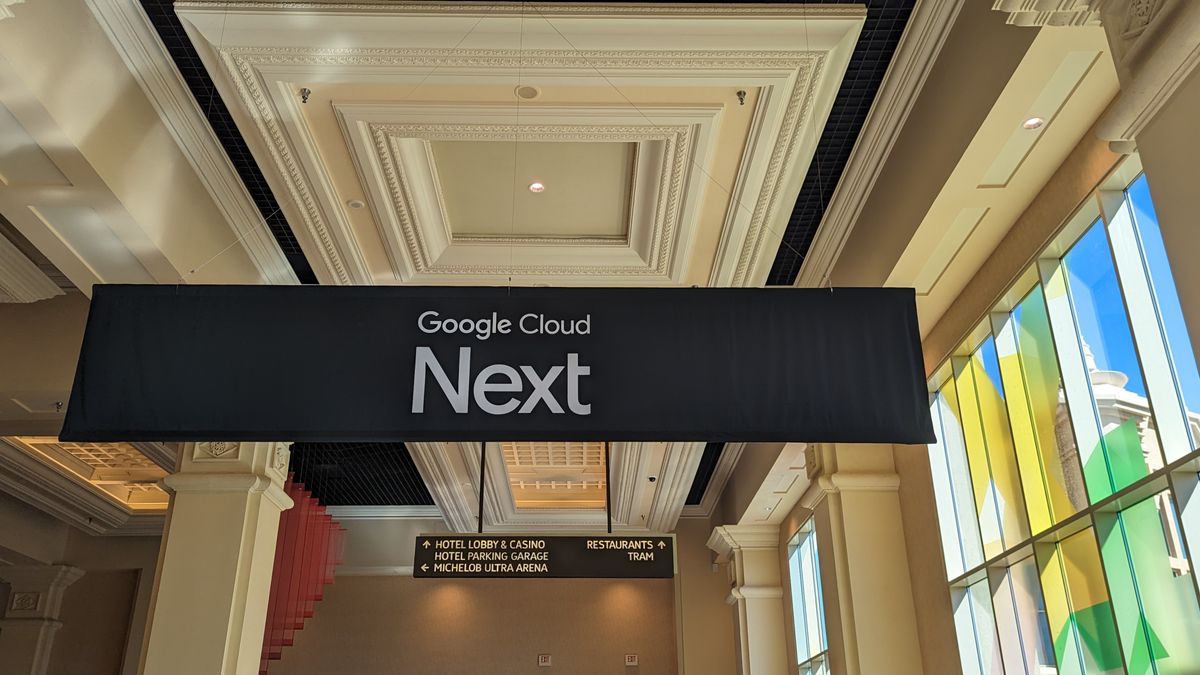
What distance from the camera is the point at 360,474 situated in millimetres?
11227

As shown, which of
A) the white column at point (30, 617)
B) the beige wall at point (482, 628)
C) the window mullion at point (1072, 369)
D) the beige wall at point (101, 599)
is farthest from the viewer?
the beige wall at point (482, 628)

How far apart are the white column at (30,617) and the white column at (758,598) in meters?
9.27

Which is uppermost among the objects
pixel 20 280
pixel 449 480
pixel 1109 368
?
pixel 449 480

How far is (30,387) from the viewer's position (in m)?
6.12

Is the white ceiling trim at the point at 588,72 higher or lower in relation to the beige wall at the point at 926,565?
higher

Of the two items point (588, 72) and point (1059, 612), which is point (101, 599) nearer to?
point (588, 72)

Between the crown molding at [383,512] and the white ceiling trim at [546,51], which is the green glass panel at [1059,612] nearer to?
the white ceiling trim at [546,51]

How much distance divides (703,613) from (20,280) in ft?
30.2

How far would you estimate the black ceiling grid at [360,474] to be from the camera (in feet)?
33.3

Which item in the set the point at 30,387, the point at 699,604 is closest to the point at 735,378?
the point at 30,387

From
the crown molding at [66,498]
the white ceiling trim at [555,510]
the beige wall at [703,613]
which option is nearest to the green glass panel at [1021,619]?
the white ceiling trim at [555,510]

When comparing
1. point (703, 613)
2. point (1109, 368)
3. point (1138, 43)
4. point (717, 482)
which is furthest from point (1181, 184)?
point (703, 613)

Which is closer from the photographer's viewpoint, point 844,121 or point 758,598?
point 844,121

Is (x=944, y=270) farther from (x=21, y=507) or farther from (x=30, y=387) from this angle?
(x=21, y=507)
